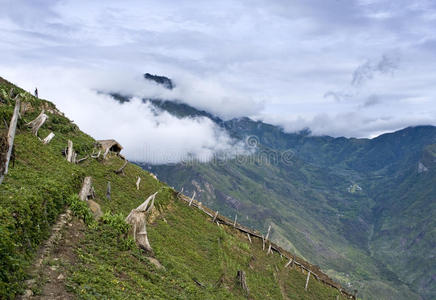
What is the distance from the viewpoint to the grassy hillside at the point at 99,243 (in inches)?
614

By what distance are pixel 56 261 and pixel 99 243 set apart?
14.0ft

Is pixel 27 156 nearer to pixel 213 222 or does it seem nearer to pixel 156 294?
pixel 156 294

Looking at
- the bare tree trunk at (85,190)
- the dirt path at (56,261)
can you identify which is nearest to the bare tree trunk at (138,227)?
the dirt path at (56,261)

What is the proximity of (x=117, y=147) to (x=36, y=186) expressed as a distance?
45296 mm

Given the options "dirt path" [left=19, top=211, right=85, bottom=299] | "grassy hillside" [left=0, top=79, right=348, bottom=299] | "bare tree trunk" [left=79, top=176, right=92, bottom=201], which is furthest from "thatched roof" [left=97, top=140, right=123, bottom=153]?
"dirt path" [left=19, top=211, right=85, bottom=299]

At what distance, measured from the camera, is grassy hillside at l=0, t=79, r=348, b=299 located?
Answer: 1559 cm

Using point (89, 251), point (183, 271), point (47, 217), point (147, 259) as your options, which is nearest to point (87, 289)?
point (89, 251)

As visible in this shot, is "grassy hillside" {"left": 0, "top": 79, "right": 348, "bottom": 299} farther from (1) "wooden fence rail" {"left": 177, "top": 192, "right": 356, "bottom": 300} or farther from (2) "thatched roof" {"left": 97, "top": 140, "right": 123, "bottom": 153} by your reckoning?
(2) "thatched roof" {"left": 97, "top": 140, "right": 123, "bottom": 153}

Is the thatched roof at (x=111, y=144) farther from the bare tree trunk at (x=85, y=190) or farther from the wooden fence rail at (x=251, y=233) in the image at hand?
the bare tree trunk at (x=85, y=190)

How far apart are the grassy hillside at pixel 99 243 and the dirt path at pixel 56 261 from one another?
0.23 ft

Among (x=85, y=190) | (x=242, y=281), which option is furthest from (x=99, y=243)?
(x=242, y=281)

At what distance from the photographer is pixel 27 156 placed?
26.8 m

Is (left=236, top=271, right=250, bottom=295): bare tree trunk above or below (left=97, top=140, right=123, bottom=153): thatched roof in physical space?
below

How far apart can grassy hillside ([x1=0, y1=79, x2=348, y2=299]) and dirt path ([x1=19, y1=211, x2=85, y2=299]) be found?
0.23ft
